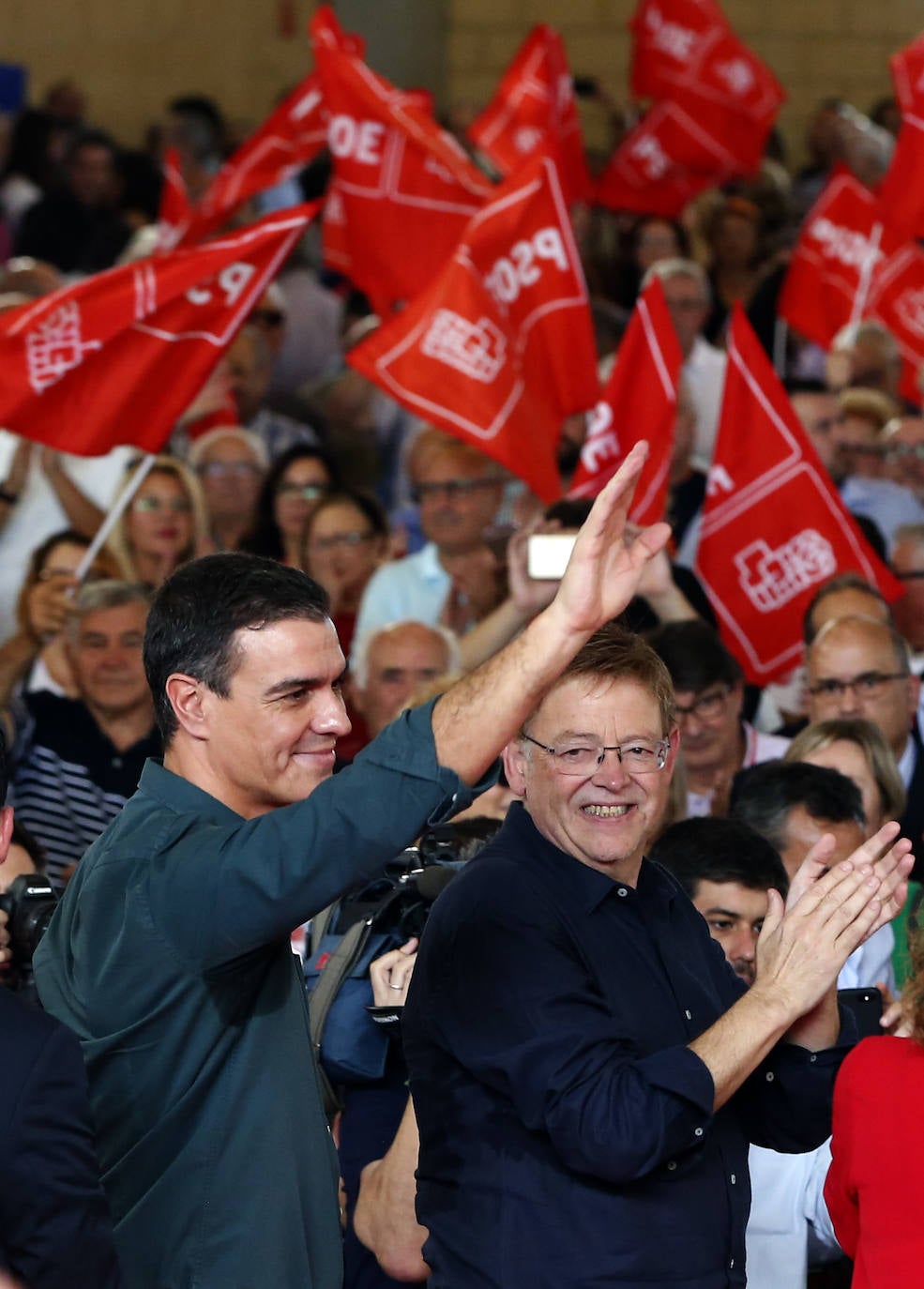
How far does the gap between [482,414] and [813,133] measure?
9315 millimetres

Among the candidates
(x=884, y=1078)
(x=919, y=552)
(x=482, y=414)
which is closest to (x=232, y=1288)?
(x=884, y=1078)

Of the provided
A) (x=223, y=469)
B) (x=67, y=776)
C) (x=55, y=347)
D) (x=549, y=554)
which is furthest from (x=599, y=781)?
(x=223, y=469)

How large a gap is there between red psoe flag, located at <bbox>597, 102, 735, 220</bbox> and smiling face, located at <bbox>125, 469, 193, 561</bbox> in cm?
585

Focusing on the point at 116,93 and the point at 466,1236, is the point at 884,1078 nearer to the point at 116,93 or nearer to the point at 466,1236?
the point at 466,1236

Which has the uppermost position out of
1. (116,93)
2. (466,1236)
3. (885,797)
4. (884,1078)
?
(884,1078)

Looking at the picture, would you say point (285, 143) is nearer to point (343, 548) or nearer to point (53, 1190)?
point (343, 548)

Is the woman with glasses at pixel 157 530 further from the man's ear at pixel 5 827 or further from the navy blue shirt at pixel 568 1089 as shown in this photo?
the man's ear at pixel 5 827

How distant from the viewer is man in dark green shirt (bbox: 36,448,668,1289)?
94.2 inches

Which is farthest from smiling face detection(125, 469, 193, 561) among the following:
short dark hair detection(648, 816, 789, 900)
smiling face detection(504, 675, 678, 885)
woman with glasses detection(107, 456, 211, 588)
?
smiling face detection(504, 675, 678, 885)

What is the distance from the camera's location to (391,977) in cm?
323

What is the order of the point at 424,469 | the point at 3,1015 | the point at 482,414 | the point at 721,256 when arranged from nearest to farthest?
the point at 3,1015, the point at 482,414, the point at 424,469, the point at 721,256

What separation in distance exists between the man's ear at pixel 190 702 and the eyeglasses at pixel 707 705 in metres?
3.03

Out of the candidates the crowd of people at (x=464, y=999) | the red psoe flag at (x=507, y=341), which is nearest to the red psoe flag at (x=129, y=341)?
the red psoe flag at (x=507, y=341)

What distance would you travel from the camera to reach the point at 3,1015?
222 centimetres
